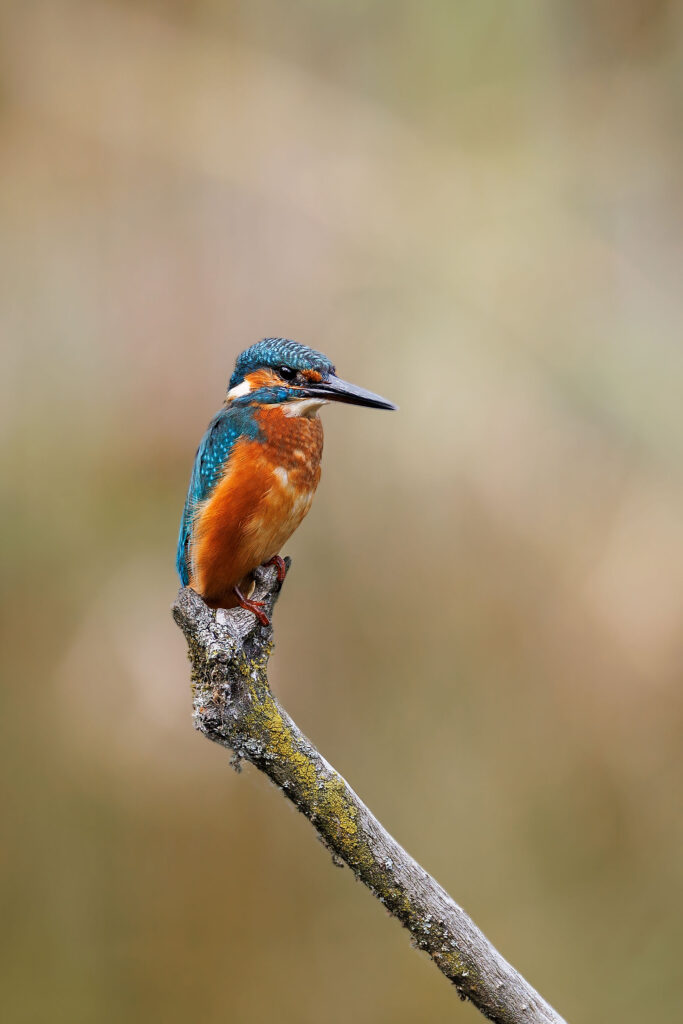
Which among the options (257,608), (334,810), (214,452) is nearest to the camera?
(334,810)

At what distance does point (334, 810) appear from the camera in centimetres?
117

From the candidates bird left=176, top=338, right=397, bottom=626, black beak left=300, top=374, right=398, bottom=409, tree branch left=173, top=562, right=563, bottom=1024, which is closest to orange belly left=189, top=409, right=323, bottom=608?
bird left=176, top=338, right=397, bottom=626

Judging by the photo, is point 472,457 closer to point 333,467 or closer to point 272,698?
point 333,467

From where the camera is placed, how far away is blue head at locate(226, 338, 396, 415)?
1.57 metres

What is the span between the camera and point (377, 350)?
118 inches

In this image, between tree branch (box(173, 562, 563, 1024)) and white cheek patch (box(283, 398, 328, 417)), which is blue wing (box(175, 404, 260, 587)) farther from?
tree branch (box(173, 562, 563, 1024))

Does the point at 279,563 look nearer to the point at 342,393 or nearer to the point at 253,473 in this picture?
the point at 253,473

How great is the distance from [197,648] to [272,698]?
0.11 meters

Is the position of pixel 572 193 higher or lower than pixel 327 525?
higher

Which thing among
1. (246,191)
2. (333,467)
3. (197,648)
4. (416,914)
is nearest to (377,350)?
(333,467)

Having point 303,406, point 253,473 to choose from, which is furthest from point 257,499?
point 303,406

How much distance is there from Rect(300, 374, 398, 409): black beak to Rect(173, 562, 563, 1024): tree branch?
1.26ft

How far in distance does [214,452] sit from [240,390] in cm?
12

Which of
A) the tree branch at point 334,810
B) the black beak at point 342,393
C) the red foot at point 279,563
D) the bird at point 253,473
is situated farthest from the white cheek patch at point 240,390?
the tree branch at point 334,810
